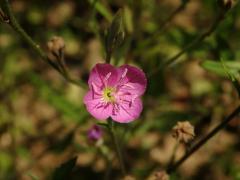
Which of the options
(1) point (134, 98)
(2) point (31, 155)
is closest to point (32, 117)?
(2) point (31, 155)

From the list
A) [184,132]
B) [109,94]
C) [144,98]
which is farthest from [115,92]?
[144,98]

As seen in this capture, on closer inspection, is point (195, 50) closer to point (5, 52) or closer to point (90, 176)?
point (90, 176)

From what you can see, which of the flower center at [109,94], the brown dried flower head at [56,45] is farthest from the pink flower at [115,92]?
the brown dried flower head at [56,45]

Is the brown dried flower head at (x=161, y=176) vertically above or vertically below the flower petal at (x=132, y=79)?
below

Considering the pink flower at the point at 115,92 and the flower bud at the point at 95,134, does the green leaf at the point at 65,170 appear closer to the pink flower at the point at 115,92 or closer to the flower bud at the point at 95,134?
the pink flower at the point at 115,92

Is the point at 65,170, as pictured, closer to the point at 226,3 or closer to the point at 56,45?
the point at 56,45

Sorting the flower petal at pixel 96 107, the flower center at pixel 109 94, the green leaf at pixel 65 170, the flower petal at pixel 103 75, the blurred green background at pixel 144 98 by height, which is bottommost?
the blurred green background at pixel 144 98

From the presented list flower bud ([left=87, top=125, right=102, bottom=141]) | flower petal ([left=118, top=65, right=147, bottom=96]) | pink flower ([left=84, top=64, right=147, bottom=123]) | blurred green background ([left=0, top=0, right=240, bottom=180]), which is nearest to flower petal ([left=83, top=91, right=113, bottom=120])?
pink flower ([left=84, top=64, right=147, bottom=123])
